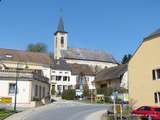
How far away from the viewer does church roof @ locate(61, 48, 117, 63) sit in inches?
3814

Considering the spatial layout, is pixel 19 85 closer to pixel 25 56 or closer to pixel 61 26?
pixel 25 56

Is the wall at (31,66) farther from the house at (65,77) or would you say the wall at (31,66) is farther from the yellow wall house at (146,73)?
the yellow wall house at (146,73)

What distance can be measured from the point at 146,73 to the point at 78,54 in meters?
61.8

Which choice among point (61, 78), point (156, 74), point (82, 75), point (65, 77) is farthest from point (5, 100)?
point (82, 75)

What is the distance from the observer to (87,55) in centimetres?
10038

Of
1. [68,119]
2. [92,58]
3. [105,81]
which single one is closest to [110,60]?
[92,58]

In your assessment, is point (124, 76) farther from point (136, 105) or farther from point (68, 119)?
point (68, 119)

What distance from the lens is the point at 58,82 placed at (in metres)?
78.3

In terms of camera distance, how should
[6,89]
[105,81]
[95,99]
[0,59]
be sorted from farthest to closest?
[105,81], [0,59], [95,99], [6,89]

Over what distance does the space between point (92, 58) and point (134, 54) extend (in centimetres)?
5911

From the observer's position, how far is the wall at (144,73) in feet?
119

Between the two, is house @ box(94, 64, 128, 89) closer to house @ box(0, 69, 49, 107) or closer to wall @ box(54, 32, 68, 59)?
house @ box(0, 69, 49, 107)

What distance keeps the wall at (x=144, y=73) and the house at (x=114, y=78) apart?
18389 millimetres

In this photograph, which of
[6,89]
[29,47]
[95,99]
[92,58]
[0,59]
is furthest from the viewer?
[29,47]
